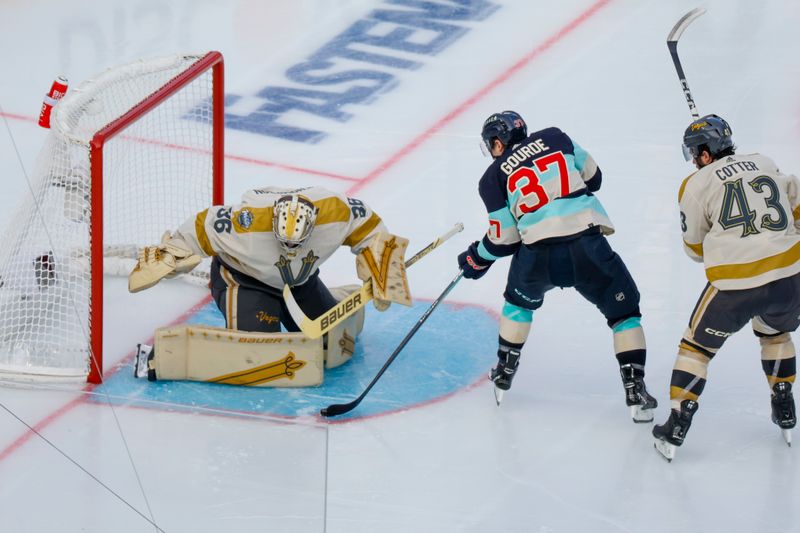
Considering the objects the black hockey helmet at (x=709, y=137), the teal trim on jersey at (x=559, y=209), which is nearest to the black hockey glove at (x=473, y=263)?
the teal trim on jersey at (x=559, y=209)

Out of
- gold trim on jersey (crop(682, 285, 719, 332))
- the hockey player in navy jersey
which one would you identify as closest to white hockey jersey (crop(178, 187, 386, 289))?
the hockey player in navy jersey

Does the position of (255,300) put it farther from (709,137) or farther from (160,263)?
(709,137)

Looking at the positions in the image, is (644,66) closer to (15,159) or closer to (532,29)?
(532,29)

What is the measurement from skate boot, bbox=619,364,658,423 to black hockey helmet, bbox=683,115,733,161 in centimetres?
75

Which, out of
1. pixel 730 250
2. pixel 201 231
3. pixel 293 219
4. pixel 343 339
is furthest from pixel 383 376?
pixel 730 250

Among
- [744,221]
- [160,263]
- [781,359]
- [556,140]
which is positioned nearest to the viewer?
[744,221]

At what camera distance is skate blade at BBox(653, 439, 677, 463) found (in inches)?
176

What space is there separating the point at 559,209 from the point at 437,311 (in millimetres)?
1153

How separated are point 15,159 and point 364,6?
105 inches

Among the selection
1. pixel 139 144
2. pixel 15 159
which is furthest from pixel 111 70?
pixel 15 159

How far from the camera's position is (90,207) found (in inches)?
186

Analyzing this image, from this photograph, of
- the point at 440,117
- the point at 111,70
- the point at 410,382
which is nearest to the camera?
the point at 410,382

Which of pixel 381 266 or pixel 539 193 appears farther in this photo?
pixel 381 266

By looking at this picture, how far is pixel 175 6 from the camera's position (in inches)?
337
